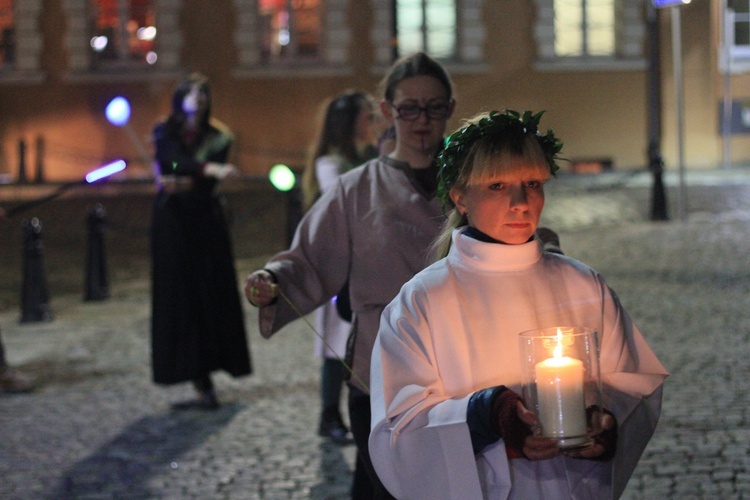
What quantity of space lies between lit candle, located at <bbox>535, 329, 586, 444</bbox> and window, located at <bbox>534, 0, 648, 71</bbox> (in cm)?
2287

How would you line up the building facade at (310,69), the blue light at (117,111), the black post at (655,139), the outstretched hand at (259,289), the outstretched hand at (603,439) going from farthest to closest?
1. the building facade at (310,69)
2. the black post at (655,139)
3. the blue light at (117,111)
4. the outstretched hand at (259,289)
5. the outstretched hand at (603,439)

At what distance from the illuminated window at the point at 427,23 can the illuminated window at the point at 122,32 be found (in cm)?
524

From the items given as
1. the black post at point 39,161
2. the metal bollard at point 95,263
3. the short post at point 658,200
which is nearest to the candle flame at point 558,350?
the metal bollard at point 95,263

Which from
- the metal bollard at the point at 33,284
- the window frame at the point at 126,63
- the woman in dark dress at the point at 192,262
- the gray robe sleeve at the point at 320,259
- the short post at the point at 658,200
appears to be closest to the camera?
the gray robe sleeve at the point at 320,259

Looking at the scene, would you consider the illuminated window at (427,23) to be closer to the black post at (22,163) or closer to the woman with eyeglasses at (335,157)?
the black post at (22,163)

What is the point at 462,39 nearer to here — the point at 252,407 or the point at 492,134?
the point at 252,407

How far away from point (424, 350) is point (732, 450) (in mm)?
3398

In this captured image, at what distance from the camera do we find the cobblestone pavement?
5.33 metres

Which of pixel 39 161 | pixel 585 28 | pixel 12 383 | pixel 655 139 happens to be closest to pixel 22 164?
pixel 39 161

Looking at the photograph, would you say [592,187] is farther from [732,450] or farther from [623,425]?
[623,425]

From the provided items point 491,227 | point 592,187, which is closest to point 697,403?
point 491,227

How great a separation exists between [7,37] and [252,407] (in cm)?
1987

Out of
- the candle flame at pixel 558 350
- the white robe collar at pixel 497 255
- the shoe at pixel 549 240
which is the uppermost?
the white robe collar at pixel 497 255

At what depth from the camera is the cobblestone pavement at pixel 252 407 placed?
5.33 m
